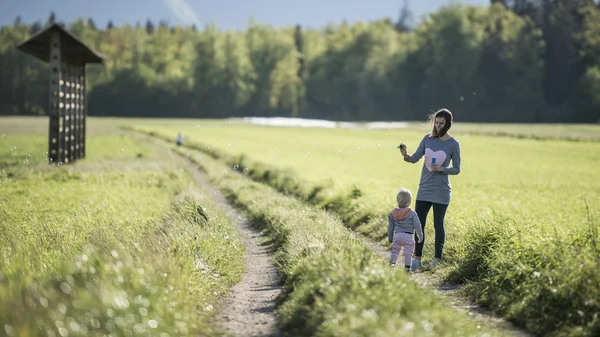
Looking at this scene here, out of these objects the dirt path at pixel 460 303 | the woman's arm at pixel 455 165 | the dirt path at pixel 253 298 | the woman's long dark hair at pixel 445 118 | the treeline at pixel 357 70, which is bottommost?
the dirt path at pixel 253 298

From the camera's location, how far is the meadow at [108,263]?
598 cm

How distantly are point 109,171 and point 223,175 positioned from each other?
562cm

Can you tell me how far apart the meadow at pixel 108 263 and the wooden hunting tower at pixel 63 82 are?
941 cm

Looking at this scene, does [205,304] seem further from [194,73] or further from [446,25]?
[194,73]

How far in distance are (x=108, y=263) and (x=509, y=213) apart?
13.2m

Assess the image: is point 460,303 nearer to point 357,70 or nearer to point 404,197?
point 404,197

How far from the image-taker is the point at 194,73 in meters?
134

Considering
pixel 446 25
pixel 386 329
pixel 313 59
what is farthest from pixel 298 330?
pixel 313 59

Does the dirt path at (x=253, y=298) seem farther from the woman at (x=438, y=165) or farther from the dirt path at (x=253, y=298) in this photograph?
the woman at (x=438, y=165)

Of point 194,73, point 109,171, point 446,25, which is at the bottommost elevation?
point 109,171

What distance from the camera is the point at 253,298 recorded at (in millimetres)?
9438

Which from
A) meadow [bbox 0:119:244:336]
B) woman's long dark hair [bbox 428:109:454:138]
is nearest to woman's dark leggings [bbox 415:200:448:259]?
woman's long dark hair [bbox 428:109:454:138]

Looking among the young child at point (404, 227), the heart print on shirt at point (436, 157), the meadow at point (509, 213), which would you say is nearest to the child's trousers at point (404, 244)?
the young child at point (404, 227)

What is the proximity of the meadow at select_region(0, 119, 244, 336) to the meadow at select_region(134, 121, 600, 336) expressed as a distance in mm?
3950
